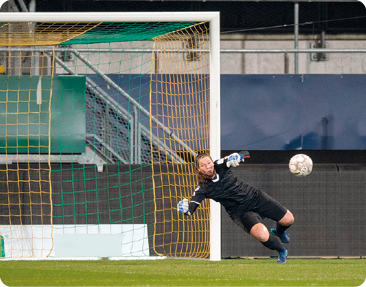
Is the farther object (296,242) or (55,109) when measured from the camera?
(55,109)

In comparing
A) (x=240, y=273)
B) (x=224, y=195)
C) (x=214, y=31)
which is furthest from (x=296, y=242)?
(x=214, y=31)

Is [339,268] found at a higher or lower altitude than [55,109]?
lower

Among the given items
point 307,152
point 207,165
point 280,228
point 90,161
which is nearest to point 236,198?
point 207,165

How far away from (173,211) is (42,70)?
156 inches

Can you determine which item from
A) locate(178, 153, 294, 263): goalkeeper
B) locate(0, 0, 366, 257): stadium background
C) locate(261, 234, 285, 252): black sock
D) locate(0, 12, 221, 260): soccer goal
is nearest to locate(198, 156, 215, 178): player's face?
locate(178, 153, 294, 263): goalkeeper

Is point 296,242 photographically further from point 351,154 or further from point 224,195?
point 351,154

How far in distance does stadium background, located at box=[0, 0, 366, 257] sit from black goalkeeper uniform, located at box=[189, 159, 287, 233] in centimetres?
187

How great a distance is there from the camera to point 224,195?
5.59 meters

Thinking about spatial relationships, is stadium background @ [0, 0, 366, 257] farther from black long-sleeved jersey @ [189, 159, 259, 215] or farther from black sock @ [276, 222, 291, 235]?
black long-sleeved jersey @ [189, 159, 259, 215]

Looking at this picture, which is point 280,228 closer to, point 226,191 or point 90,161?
point 226,191

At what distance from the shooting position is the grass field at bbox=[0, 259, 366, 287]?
4.04 meters

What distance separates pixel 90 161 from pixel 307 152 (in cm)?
516

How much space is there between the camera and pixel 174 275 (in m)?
4.48

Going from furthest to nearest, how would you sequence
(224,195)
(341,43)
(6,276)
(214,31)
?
(341,43), (214,31), (224,195), (6,276)
